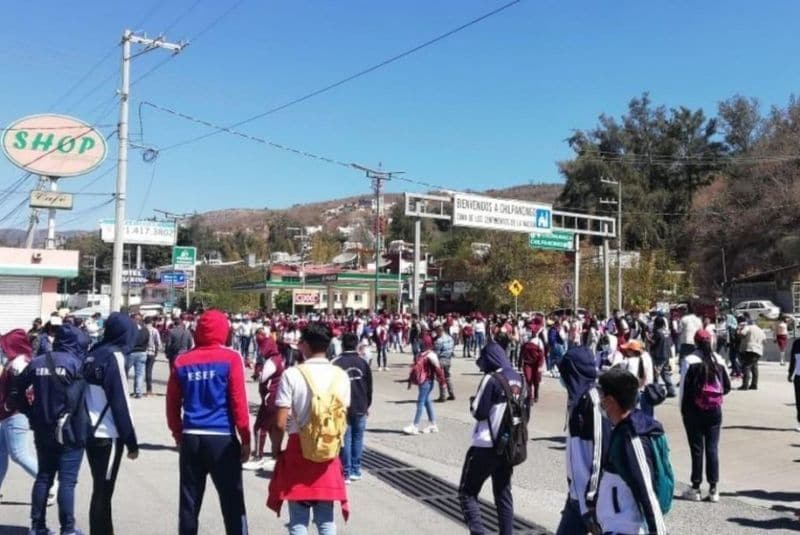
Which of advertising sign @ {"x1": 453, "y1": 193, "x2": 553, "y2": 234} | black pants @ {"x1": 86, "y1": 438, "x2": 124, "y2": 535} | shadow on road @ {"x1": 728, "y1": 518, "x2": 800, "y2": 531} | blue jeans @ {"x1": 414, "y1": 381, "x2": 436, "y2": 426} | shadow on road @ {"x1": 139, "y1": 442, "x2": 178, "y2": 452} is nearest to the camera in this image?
black pants @ {"x1": 86, "y1": 438, "x2": 124, "y2": 535}

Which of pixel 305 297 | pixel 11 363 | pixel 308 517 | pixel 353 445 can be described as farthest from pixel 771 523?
pixel 305 297

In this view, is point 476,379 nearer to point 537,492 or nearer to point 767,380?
point 767,380

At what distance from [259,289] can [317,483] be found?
6898cm

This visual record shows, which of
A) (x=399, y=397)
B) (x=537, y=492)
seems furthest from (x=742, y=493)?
(x=399, y=397)

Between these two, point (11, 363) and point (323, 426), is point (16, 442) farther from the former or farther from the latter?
point (323, 426)

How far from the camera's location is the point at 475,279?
5706 cm

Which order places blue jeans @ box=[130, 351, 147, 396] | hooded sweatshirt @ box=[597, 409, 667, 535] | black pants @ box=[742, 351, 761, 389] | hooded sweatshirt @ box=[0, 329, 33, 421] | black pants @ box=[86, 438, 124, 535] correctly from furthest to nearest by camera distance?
1. black pants @ box=[742, 351, 761, 389]
2. blue jeans @ box=[130, 351, 147, 396]
3. hooded sweatshirt @ box=[0, 329, 33, 421]
4. black pants @ box=[86, 438, 124, 535]
5. hooded sweatshirt @ box=[597, 409, 667, 535]

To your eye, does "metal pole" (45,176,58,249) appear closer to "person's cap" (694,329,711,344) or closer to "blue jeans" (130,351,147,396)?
"blue jeans" (130,351,147,396)

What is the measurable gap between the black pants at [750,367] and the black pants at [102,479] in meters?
15.5

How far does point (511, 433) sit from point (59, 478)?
328 centimetres

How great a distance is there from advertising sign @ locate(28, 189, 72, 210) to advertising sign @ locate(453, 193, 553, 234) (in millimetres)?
16764

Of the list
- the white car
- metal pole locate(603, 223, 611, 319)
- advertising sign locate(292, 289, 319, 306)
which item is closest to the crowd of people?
metal pole locate(603, 223, 611, 319)

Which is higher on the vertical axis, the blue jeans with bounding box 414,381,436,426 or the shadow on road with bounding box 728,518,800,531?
the blue jeans with bounding box 414,381,436,426

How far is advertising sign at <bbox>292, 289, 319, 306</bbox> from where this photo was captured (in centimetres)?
6419
